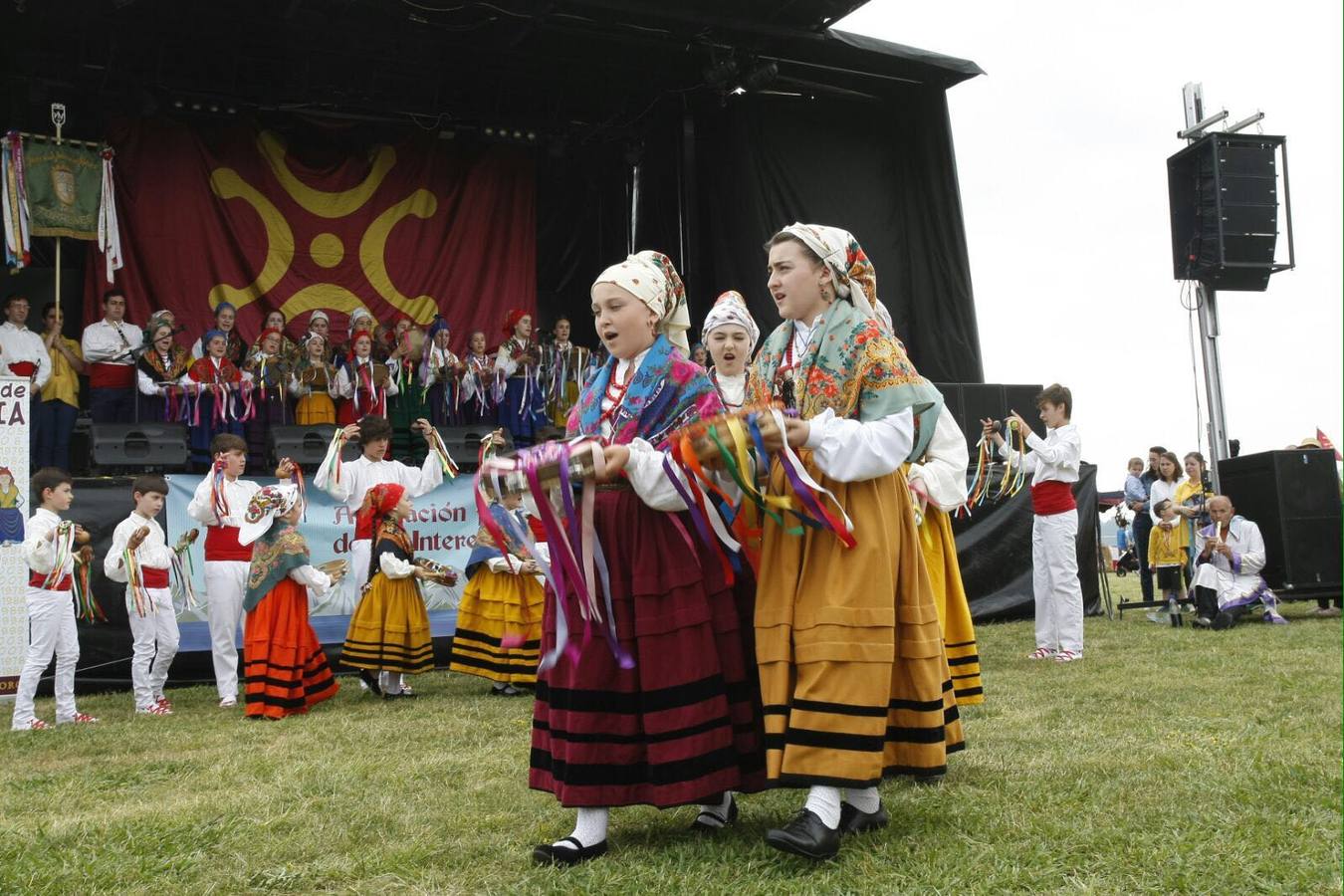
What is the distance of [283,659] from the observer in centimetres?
627

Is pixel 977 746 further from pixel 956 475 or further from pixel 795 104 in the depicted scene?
pixel 795 104

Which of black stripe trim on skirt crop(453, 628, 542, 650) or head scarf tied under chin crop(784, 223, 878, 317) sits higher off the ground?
head scarf tied under chin crop(784, 223, 878, 317)

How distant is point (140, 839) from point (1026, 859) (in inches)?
98.6

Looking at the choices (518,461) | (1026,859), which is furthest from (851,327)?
(1026,859)

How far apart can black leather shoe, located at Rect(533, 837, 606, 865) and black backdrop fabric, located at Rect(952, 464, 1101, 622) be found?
7502mm

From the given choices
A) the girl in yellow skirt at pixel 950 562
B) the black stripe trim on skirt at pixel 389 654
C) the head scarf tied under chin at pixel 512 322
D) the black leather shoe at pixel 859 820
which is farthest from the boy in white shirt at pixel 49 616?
the head scarf tied under chin at pixel 512 322

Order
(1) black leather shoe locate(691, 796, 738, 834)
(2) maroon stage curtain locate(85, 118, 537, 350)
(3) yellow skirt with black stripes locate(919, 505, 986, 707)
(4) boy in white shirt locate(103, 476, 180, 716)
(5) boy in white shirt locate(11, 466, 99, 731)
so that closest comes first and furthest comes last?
(1) black leather shoe locate(691, 796, 738, 834), (3) yellow skirt with black stripes locate(919, 505, 986, 707), (5) boy in white shirt locate(11, 466, 99, 731), (4) boy in white shirt locate(103, 476, 180, 716), (2) maroon stage curtain locate(85, 118, 537, 350)

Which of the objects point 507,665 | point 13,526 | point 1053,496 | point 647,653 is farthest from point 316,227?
point 647,653

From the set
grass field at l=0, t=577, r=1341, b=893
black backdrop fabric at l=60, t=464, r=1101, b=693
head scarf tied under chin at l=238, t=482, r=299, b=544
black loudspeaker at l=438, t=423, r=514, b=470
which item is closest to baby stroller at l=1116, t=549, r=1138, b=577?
black backdrop fabric at l=60, t=464, r=1101, b=693

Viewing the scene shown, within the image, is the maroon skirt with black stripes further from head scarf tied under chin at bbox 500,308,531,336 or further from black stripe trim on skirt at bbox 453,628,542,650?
head scarf tied under chin at bbox 500,308,531,336

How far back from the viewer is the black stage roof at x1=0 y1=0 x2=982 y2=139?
987cm

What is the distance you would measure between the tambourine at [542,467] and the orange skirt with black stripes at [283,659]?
3808mm

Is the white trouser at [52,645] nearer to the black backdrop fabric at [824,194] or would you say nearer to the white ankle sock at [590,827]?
the white ankle sock at [590,827]

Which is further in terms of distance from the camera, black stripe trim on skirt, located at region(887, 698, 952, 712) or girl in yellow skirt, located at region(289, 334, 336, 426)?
girl in yellow skirt, located at region(289, 334, 336, 426)
